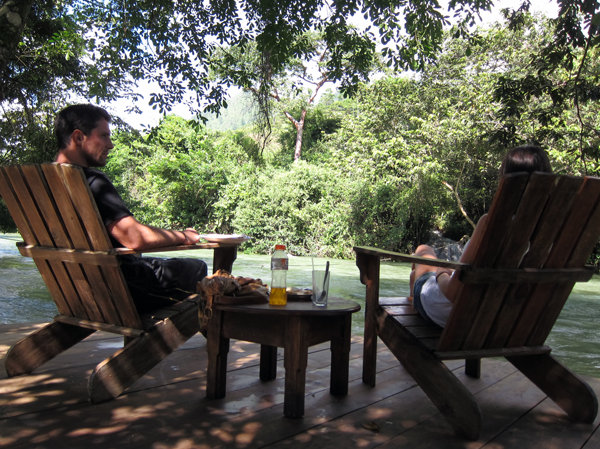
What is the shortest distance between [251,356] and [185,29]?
5.85 m

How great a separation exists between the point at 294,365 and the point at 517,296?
0.92 meters

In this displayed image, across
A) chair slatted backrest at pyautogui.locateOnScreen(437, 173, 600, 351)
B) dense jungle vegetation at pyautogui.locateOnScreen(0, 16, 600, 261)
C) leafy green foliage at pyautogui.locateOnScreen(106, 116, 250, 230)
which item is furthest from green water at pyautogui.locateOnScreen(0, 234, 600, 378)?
leafy green foliage at pyautogui.locateOnScreen(106, 116, 250, 230)

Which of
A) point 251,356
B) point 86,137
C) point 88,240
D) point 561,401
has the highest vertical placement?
point 86,137

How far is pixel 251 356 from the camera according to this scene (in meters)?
2.84

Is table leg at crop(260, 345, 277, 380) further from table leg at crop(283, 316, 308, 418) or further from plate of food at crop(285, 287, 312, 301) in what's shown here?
table leg at crop(283, 316, 308, 418)

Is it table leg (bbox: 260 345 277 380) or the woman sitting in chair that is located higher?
the woman sitting in chair

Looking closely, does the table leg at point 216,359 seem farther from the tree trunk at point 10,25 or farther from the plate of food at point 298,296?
the tree trunk at point 10,25

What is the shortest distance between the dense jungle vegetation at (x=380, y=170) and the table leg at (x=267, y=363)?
28.4 feet

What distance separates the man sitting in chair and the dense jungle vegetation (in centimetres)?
837

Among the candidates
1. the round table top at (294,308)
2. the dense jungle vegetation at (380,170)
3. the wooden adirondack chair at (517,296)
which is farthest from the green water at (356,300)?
the dense jungle vegetation at (380,170)

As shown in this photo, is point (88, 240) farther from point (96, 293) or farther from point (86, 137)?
point (86, 137)

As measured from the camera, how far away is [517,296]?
1910 mm

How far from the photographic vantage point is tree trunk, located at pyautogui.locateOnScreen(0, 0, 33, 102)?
427 centimetres

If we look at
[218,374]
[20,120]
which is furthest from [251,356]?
[20,120]
